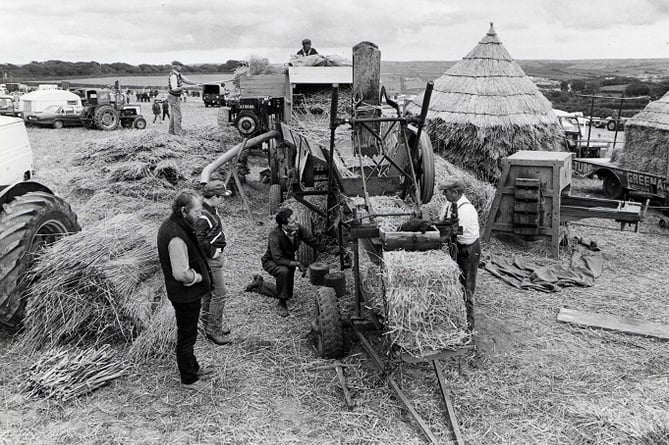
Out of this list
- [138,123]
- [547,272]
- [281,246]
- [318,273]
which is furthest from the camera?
[138,123]

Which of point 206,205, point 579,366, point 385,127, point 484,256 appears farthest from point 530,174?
point 206,205

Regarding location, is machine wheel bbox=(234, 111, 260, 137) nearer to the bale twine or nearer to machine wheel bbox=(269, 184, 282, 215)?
machine wheel bbox=(269, 184, 282, 215)

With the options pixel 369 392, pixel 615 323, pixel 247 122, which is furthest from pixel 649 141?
pixel 369 392

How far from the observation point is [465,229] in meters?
5.74

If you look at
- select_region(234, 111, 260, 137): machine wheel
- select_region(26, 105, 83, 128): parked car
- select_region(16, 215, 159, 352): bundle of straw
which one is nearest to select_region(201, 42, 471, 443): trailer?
select_region(234, 111, 260, 137): machine wheel

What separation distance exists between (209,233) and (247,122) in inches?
281

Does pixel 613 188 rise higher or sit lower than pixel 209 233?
lower

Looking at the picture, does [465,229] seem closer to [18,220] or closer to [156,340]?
[156,340]

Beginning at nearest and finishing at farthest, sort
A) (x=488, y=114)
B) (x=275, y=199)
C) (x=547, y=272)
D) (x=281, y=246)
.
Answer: (x=281, y=246), (x=547, y=272), (x=275, y=199), (x=488, y=114)

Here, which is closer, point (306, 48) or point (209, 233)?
point (209, 233)

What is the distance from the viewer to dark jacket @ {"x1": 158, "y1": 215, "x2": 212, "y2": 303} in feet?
15.1

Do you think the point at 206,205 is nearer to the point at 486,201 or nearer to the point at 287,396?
the point at 287,396

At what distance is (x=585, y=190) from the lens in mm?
14406

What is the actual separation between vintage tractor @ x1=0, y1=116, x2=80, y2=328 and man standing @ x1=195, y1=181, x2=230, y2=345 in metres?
1.75
